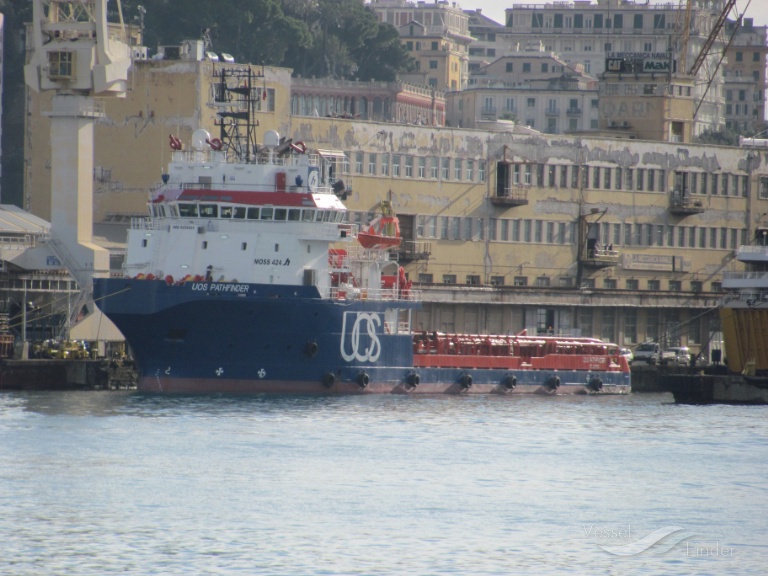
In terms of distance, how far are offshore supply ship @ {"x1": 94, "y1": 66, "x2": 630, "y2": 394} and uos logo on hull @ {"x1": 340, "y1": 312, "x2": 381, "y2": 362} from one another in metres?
0.05

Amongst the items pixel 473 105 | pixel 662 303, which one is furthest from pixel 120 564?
pixel 473 105

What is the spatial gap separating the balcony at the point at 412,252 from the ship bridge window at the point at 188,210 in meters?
22.9

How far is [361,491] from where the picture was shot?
131 ft

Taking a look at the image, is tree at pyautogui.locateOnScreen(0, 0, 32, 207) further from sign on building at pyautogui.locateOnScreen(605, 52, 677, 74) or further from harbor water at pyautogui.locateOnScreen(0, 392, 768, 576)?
harbor water at pyautogui.locateOnScreen(0, 392, 768, 576)

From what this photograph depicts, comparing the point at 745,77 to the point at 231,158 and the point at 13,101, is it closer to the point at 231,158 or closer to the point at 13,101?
the point at 13,101

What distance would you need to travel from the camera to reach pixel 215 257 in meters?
61.8

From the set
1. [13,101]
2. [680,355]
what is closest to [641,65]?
[680,355]

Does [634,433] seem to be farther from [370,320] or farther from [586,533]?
[586,533]

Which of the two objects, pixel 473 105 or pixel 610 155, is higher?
pixel 473 105

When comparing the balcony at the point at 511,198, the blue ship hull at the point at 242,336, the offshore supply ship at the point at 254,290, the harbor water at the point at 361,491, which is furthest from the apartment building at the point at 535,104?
the harbor water at the point at 361,491

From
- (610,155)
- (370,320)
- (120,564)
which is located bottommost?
(120,564)

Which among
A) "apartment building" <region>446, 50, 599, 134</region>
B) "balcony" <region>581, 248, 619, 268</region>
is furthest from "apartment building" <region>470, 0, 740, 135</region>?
"balcony" <region>581, 248, 619, 268</region>

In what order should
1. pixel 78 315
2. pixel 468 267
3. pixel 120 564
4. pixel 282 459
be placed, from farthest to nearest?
pixel 468 267, pixel 78 315, pixel 282 459, pixel 120 564

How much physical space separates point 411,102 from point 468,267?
5497 centimetres
